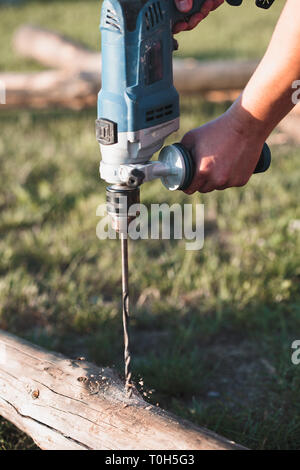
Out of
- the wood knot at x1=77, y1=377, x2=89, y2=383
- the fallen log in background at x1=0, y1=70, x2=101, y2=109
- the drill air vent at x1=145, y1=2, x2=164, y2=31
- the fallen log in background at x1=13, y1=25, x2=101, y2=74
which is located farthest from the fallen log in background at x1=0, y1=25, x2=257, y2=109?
the wood knot at x1=77, y1=377, x2=89, y2=383

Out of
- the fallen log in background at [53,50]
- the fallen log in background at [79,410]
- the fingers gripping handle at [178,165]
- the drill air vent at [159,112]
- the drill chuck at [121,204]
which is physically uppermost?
the fallen log in background at [53,50]

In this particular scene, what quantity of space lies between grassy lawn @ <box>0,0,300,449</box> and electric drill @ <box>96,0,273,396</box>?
732 mm

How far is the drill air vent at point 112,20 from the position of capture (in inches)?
70.2

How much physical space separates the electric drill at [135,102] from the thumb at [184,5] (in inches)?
0.6

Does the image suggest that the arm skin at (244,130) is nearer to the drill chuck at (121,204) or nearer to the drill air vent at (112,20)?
the drill chuck at (121,204)

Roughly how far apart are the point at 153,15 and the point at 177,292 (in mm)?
1731

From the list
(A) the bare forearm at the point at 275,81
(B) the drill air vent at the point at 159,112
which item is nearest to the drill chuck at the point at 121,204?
(B) the drill air vent at the point at 159,112

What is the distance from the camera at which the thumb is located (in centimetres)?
198

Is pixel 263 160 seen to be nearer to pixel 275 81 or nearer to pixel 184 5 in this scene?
pixel 275 81

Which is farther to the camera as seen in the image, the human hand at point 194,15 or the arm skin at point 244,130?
the human hand at point 194,15

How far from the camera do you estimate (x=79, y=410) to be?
1.85m

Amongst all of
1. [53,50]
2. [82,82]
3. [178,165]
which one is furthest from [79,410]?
[53,50]
